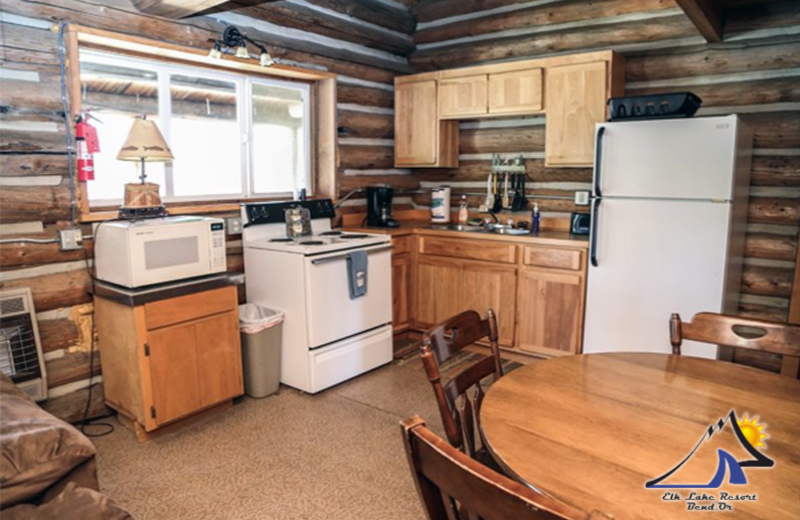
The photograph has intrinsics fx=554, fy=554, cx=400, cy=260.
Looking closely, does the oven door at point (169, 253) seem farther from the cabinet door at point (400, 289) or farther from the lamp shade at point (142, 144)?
the cabinet door at point (400, 289)

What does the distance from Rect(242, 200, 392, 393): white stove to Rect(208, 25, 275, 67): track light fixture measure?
3.21 ft

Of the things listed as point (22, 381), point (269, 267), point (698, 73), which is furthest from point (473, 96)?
point (22, 381)

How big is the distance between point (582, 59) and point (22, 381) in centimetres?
397

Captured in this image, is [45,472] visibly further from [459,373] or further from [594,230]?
[594,230]

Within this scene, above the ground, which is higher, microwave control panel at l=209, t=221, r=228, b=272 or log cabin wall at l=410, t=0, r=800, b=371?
log cabin wall at l=410, t=0, r=800, b=371

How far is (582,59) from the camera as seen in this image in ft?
12.9

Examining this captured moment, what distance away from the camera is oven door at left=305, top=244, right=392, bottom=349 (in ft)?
11.5

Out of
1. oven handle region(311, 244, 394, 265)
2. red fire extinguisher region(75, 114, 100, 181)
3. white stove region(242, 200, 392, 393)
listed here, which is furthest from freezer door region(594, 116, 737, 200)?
red fire extinguisher region(75, 114, 100, 181)

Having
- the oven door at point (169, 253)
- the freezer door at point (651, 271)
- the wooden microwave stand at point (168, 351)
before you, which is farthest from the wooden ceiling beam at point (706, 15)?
the wooden microwave stand at point (168, 351)

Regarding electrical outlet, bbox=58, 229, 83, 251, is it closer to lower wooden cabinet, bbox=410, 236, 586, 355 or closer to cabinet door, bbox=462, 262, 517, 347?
lower wooden cabinet, bbox=410, 236, 586, 355

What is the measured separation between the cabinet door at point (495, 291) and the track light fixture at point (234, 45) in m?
2.07

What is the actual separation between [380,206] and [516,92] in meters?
1.42

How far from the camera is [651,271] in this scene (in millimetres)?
3424

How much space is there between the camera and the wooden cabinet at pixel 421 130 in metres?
4.75
